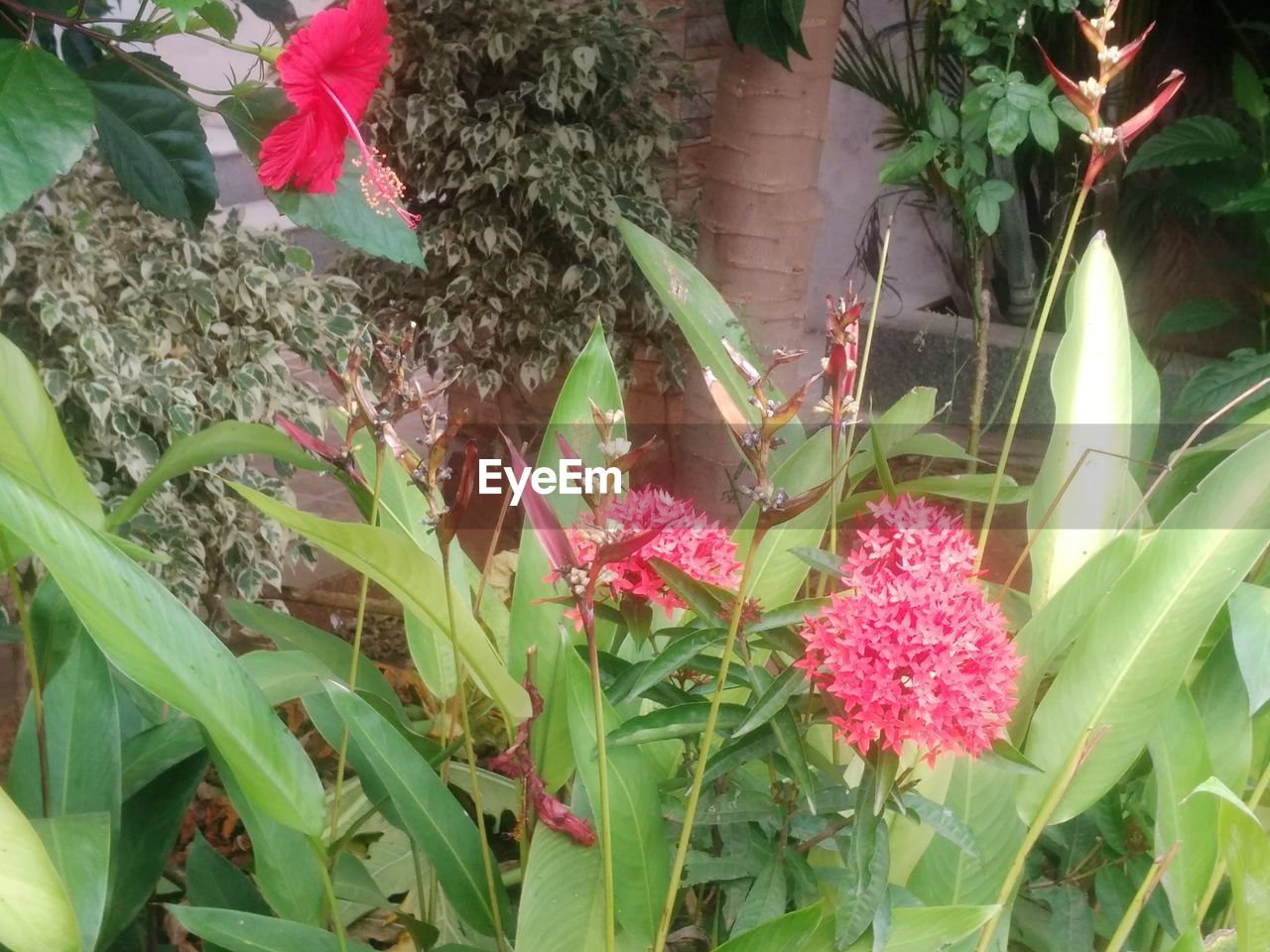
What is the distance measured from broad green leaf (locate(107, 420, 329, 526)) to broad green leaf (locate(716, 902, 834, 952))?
0.28 meters

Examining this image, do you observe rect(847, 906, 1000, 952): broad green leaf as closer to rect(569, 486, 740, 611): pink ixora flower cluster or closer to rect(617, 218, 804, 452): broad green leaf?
rect(569, 486, 740, 611): pink ixora flower cluster

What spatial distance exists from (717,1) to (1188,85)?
903 mm

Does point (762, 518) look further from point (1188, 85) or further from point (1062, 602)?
point (1188, 85)

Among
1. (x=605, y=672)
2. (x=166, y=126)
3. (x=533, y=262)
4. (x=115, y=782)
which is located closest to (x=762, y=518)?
(x=605, y=672)

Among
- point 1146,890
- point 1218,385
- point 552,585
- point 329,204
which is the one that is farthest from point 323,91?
point 1218,385

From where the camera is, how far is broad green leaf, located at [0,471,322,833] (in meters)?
0.35

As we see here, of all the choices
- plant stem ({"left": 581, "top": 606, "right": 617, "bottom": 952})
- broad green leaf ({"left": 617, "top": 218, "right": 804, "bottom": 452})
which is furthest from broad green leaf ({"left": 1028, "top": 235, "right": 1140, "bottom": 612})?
plant stem ({"left": 581, "top": 606, "right": 617, "bottom": 952})

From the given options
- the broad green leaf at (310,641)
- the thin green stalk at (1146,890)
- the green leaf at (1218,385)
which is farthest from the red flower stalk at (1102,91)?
the green leaf at (1218,385)

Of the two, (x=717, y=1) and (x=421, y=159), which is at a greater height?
(x=717, y=1)

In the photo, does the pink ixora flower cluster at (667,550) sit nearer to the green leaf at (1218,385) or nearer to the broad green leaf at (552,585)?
the broad green leaf at (552,585)

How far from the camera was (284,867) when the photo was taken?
50 centimetres

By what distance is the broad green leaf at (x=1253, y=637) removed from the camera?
0.48 m

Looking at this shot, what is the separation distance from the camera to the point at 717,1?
125cm

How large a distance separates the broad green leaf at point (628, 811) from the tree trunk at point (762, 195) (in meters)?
0.57
